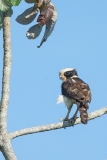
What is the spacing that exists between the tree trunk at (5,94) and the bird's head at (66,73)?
136 inches

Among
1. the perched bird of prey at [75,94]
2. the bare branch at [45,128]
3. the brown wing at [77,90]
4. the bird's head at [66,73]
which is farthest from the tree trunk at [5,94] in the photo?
the bird's head at [66,73]

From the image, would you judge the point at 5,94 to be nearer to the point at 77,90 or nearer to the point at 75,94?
the point at 75,94

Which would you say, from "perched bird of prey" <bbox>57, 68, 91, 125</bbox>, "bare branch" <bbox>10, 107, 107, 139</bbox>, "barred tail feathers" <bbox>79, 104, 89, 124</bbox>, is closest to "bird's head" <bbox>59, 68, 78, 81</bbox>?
"perched bird of prey" <bbox>57, 68, 91, 125</bbox>

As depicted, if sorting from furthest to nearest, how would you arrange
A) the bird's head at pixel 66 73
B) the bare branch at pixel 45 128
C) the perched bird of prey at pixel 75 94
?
1. the bird's head at pixel 66 73
2. the perched bird of prey at pixel 75 94
3. the bare branch at pixel 45 128

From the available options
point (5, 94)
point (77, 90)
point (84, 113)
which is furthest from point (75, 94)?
point (5, 94)

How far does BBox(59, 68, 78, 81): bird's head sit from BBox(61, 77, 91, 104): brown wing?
0.28 meters

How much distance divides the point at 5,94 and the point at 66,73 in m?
3.81

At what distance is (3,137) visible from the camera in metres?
4.16

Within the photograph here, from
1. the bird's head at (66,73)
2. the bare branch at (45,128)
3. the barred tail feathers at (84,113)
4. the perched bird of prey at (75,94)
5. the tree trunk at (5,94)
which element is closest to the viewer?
the tree trunk at (5,94)

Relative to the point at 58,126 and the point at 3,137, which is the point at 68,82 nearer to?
the point at 58,126

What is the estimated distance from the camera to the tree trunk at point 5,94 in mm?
4113

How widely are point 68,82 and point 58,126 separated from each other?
282cm

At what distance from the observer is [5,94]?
4266 mm

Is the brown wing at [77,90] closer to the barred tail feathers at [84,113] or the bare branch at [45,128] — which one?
the barred tail feathers at [84,113]
